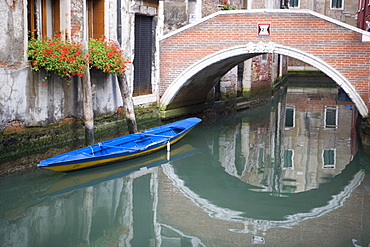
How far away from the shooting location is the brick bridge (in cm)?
820

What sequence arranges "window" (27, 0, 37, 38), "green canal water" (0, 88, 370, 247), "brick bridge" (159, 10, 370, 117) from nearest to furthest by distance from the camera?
1. "green canal water" (0, 88, 370, 247)
2. "window" (27, 0, 37, 38)
3. "brick bridge" (159, 10, 370, 117)

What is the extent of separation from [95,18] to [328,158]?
4038 millimetres

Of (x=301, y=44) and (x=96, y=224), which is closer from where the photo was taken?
(x=96, y=224)

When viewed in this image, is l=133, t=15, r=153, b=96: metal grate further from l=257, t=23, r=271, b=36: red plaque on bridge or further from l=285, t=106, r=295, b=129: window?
l=285, t=106, r=295, b=129: window

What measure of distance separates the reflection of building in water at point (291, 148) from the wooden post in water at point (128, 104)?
141 centimetres

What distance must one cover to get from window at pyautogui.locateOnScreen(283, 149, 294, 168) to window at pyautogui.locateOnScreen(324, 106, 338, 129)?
249 centimetres

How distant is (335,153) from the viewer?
26.3ft

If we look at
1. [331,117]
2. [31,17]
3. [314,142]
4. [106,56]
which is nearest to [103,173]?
[106,56]

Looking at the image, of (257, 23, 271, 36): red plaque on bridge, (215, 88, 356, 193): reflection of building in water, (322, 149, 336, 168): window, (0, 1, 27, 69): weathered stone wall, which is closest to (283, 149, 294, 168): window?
(215, 88, 356, 193): reflection of building in water

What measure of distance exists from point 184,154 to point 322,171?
2.05 m

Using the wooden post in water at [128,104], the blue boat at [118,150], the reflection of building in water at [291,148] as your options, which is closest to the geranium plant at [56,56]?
the blue boat at [118,150]

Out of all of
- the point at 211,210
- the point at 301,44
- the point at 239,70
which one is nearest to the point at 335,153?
the point at 301,44

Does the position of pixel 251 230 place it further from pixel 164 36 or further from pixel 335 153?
pixel 164 36

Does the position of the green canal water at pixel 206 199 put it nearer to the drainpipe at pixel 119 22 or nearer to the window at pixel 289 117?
the window at pixel 289 117
